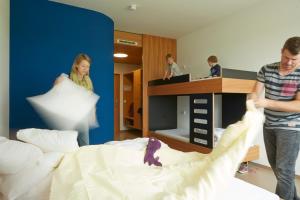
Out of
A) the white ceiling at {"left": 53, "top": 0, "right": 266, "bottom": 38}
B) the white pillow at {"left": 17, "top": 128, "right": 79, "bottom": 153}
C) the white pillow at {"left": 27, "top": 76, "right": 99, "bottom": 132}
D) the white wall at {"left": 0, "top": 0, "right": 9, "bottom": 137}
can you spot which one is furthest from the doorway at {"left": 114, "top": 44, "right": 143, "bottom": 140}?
the white pillow at {"left": 17, "top": 128, "right": 79, "bottom": 153}

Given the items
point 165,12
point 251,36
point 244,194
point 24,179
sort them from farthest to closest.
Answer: point 165,12, point 251,36, point 24,179, point 244,194

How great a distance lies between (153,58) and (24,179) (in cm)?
349

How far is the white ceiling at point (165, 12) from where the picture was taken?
A: 9.48 feet

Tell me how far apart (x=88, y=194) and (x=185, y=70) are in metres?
3.67

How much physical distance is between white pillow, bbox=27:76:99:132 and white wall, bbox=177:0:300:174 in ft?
7.48

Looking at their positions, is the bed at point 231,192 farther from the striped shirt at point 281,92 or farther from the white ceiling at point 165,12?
the white ceiling at point 165,12

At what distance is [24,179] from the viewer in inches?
42.8

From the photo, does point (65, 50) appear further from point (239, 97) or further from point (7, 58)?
point (239, 97)

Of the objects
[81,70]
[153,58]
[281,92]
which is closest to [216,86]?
[281,92]

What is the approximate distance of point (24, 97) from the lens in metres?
2.60

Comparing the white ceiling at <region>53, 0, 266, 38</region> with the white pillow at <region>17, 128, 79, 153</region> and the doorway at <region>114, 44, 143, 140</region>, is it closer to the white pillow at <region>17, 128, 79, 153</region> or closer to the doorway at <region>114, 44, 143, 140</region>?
the doorway at <region>114, 44, 143, 140</region>

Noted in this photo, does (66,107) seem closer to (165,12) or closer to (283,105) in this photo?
(283,105)

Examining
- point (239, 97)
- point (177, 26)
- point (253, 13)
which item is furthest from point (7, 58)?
point (253, 13)

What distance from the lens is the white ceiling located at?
9.48ft
